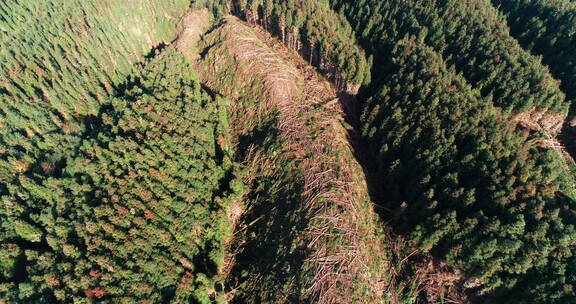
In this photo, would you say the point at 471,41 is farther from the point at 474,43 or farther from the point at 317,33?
the point at 317,33

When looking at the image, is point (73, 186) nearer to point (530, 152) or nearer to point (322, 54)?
point (322, 54)

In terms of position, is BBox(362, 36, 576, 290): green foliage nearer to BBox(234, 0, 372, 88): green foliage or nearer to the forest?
the forest

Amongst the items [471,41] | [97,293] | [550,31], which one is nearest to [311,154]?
[97,293]

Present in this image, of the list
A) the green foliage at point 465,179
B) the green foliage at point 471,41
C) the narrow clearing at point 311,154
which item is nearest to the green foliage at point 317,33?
the narrow clearing at point 311,154

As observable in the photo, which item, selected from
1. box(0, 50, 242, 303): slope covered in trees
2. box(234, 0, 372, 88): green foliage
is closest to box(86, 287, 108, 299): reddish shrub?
box(0, 50, 242, 303): slope covered in trees

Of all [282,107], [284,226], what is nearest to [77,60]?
[282,107]

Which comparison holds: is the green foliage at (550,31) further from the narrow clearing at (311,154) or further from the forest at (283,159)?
the narrow clearing at (311,154)
